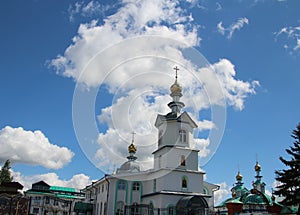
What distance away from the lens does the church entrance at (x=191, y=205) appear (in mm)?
26075

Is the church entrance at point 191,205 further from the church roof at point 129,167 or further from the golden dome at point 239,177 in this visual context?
the golden dome at point 239,177

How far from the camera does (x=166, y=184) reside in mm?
27938

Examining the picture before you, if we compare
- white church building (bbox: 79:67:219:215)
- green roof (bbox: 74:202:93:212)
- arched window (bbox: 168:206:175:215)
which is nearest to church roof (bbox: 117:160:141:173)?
white church building (bbox: 79:67:219:215)

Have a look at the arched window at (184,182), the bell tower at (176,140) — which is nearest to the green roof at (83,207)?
the bell tower at (176,140)

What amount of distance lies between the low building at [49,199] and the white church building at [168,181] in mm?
4571

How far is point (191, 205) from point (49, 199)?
853 inches

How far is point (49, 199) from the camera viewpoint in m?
40.2

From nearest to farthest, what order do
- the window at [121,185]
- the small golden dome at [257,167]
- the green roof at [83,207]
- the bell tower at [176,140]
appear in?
1. the bell tower at [176,140]
2. the window at [121,185]
3. the green roof at [83,207]
4. the small golden dome at [257,167]

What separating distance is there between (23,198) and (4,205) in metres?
1.01

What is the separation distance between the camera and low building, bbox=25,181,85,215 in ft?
127

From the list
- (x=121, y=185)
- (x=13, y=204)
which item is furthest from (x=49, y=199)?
(x=13, y=204)

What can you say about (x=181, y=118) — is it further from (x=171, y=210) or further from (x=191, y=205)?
(x=171, y=210)

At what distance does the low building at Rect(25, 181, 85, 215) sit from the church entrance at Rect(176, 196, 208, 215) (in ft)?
32.5

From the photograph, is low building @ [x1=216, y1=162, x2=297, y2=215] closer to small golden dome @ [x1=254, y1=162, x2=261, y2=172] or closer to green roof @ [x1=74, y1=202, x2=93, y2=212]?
small golden dome @ [x1=254, y1=162, x2=261, y2=172]
